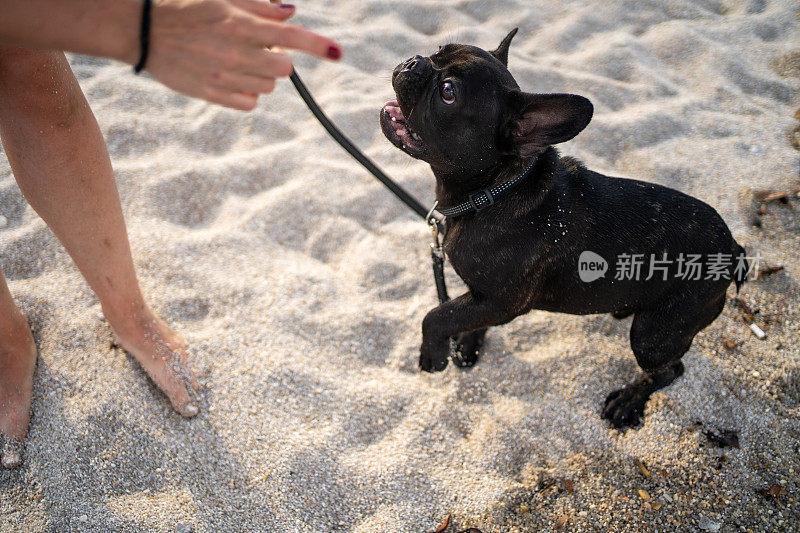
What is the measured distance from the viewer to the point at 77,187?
1887 mm

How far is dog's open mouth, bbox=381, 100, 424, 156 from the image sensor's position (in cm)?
209

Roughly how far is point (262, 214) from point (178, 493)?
1.59m

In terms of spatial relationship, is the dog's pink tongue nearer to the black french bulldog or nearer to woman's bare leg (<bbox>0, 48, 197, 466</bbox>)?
the black french bulldog

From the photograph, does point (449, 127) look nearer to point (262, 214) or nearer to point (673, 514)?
point (262, 214)

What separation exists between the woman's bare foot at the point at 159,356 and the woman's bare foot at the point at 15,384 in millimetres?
350

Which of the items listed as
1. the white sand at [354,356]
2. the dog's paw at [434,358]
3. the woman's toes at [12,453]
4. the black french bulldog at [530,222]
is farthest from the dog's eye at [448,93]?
the woman's toes at [12,453]

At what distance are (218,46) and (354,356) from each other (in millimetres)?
1664

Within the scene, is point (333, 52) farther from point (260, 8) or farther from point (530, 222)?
point (530, 222)

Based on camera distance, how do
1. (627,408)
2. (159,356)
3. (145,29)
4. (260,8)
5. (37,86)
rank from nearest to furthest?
(145,29)
(260,8)
(37,86)
(159,356)
(627,408)

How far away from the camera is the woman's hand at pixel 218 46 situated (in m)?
1.22

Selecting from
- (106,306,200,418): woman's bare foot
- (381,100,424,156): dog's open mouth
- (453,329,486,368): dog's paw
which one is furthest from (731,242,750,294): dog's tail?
(106,306,200,418): woman's bare foot

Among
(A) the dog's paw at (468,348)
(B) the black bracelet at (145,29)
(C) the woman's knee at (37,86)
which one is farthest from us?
(A) the dog's paw at (468,348)

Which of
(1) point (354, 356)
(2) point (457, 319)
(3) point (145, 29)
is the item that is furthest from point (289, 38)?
(1) point (354, 356)

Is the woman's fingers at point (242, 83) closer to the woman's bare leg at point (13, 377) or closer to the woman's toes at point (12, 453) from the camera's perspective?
the woman's bare leg at point (13, 377)
